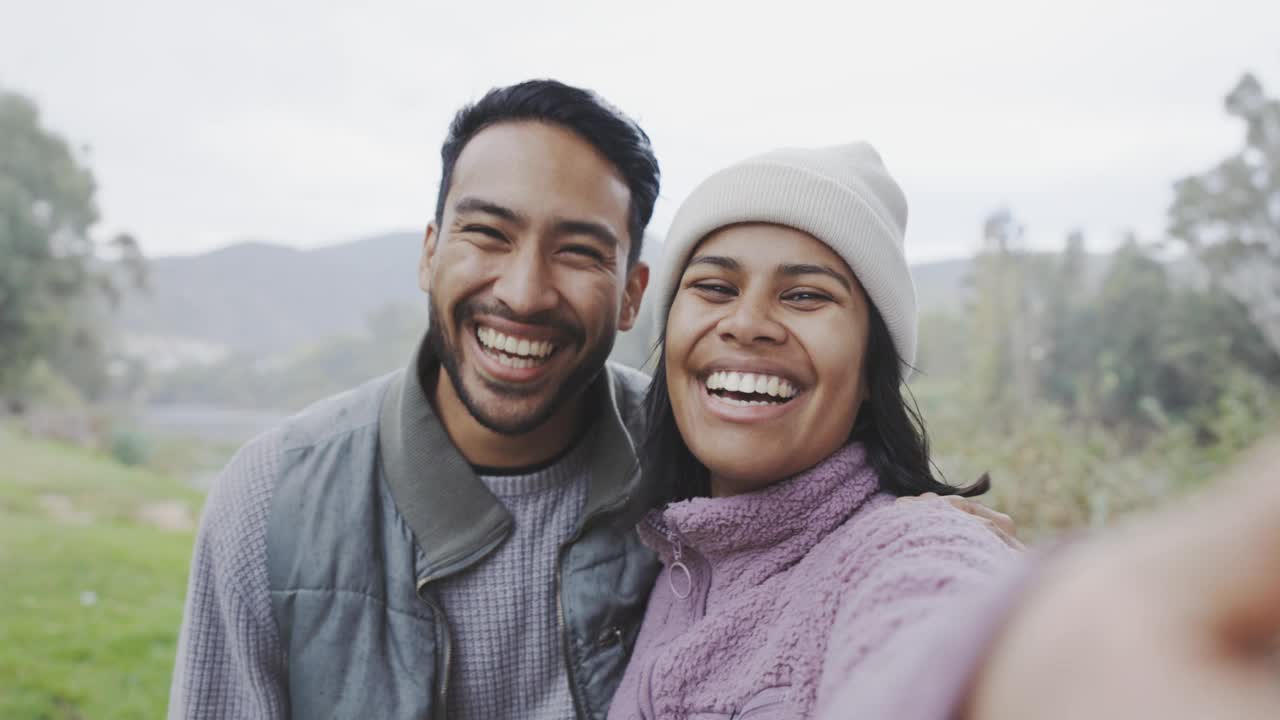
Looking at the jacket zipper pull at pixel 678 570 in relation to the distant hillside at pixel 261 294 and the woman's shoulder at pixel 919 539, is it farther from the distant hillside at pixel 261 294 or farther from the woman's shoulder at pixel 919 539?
the distant hillside at pixel 261 294

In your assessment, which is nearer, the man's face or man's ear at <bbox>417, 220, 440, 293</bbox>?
the man's face

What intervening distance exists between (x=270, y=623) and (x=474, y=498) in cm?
44

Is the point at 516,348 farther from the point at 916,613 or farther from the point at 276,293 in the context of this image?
the point at 276,293

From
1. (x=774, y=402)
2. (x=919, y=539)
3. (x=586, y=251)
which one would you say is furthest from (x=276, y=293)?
(x=919, y=539)

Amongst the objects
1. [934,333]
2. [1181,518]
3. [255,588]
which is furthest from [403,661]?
[934,333]

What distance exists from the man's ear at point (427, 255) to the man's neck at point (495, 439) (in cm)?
28

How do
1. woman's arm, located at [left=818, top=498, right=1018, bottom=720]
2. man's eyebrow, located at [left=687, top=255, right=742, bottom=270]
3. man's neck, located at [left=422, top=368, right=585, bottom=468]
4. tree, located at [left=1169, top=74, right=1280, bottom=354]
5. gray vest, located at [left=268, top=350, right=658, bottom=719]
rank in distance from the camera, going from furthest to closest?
tree, located at [left=1169, top=74, right=1280, bottom=354] < man's neck, located at [left=422, top=368, right=585, bottom=468] < gray vest, located at [left=268, top=350, right=658, bottom=719] < man's eyebrow, located at [left=687, top=255, right=742, bottom=270] < woman's arm, located at [left=818, top=498, right=1018, bottom=720]

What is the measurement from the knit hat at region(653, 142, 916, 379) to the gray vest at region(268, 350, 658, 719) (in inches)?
22.2

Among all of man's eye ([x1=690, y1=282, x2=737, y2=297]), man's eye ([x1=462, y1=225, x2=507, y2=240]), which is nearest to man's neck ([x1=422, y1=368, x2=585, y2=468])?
man's eye ([x1=462, y1=225, x2=507, y2=240])

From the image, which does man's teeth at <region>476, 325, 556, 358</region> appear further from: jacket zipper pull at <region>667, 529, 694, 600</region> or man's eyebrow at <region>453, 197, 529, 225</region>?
jacket zipper pull at <region>667, 529, 694, 600</region>

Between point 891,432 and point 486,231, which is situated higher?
point 486,231

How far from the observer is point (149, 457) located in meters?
8.28

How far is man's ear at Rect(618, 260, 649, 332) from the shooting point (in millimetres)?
1984

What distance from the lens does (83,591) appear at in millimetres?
4863
